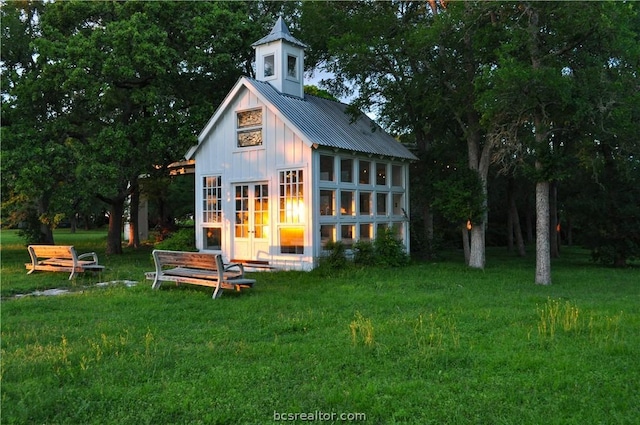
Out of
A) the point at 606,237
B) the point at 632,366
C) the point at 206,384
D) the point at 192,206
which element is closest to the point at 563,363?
the point at 632,366

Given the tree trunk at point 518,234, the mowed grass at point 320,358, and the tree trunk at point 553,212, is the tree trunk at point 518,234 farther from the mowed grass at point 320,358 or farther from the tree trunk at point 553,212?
the mowed grass at point 320,358

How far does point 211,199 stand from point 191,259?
7.17m

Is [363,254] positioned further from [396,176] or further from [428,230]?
[428,230]

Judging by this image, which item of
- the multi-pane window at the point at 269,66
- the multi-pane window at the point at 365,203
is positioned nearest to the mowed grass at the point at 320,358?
the multi-pane window at the point at 365,203

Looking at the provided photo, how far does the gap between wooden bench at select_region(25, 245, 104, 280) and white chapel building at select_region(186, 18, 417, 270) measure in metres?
4.46

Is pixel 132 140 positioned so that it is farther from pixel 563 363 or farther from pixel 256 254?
pixel 563 363

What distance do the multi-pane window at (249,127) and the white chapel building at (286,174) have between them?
31mm

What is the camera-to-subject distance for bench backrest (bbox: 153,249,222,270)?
31.8ft

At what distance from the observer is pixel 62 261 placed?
13.0 metres

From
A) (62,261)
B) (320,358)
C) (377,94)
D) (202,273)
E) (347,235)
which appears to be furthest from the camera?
(377,94)

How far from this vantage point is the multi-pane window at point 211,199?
54.9ft

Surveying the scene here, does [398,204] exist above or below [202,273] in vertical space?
above

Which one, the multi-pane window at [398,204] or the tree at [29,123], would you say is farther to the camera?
the multi-pane window at [398,204]

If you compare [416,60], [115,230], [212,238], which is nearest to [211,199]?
[212,238]
